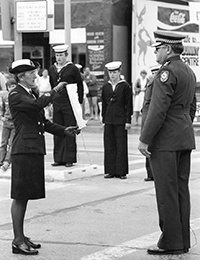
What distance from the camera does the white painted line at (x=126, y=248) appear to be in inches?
259

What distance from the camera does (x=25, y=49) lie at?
28.1m

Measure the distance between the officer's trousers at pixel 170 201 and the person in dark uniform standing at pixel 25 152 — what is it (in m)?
1.16

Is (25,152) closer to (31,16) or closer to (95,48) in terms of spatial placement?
(31,16)

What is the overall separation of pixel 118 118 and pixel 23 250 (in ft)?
16.7

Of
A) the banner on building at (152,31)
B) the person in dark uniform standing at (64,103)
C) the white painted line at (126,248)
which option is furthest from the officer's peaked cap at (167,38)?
the banner on building at (152,31)

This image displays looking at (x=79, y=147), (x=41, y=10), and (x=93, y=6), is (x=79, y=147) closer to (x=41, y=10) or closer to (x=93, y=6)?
(x=41, y=10)

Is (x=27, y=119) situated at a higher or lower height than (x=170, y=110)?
lower

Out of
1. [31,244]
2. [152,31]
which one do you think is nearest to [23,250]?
[31,244]

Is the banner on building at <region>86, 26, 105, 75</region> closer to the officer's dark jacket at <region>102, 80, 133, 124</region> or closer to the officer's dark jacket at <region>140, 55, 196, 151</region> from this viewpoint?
the officer's dark jacket at <region>102, 80, 133, 124</region>

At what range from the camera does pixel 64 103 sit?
11.8 m

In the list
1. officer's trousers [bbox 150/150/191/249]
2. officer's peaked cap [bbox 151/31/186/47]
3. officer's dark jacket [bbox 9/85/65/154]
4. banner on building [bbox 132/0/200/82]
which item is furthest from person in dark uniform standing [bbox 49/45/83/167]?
banner on building [bbox 132/0/200/82]

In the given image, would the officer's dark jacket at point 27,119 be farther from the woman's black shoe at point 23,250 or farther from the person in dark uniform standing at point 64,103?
the person in dark uniform standing at point 64,103

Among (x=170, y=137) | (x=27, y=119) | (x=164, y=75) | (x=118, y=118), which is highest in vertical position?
(x=164, y=75)

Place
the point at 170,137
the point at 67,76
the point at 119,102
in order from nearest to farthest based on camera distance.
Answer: the point at 170,137, the point at 119,102, the point at 67,76
